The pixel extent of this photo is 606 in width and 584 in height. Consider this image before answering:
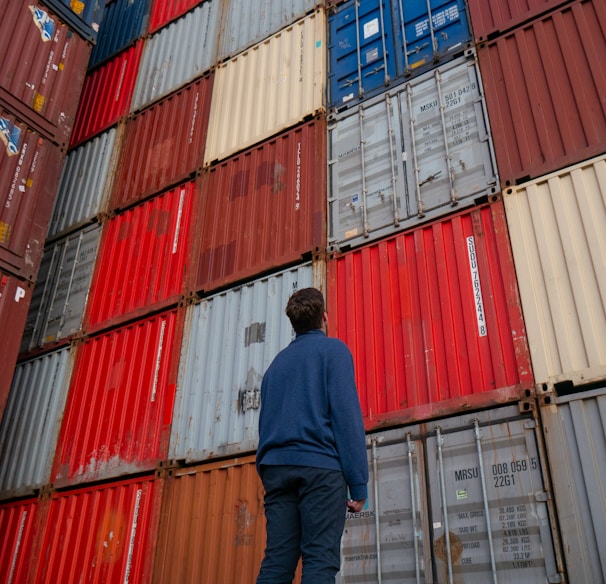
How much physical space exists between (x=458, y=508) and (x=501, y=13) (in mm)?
6742

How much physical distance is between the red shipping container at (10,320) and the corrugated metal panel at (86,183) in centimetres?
252

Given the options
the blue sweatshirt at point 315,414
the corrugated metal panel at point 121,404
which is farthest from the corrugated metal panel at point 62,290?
the blue sweatshirt at point 315,414

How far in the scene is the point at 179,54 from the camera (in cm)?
1389

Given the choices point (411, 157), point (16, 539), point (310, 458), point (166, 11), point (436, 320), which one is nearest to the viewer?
point (310, 458)

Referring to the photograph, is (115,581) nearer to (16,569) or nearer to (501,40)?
(16,569)

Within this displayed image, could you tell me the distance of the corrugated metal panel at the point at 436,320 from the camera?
21.9 ft

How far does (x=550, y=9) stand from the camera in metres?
8.42

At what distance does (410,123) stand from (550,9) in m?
2.29

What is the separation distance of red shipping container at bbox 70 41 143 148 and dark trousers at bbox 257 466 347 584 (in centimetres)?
1249

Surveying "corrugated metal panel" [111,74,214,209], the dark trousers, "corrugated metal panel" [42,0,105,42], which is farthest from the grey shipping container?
"corrugated metal panel" [42,0,105,42]

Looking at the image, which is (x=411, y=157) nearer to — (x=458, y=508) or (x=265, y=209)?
(x=265, y=209)

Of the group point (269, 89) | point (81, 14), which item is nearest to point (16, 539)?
point (269, 89)

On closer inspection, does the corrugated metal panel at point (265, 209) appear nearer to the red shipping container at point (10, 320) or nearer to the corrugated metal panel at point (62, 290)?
the corrugated metal panel at point (62, 290)

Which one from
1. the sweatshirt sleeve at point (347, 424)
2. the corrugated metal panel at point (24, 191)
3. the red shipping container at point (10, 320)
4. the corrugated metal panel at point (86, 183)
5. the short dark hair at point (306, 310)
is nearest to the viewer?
the sweatshirt sleeve at point (347, 424)
